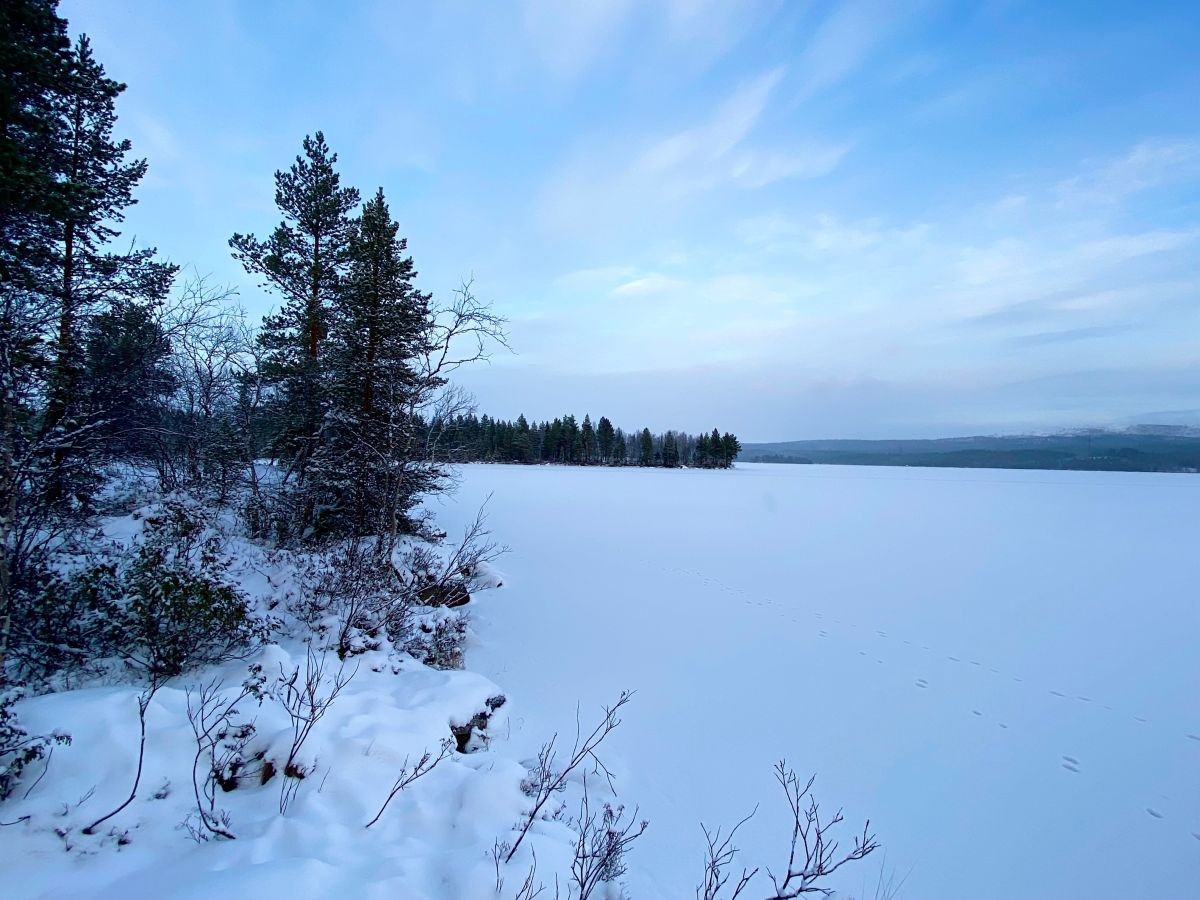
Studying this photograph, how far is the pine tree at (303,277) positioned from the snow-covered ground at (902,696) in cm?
627

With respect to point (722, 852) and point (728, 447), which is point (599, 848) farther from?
point (728, 447)

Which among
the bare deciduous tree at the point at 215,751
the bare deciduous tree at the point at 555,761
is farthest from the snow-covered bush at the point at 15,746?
the bare deciduous tree at the point at 555,761

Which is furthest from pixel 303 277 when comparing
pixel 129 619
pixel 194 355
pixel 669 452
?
pixel 669 452

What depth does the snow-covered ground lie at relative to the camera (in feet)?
11.6

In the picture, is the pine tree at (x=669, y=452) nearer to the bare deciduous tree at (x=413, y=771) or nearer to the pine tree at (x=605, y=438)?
the pine tree at (x=605, y=438)

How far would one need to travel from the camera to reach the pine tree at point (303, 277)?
38.0 ft

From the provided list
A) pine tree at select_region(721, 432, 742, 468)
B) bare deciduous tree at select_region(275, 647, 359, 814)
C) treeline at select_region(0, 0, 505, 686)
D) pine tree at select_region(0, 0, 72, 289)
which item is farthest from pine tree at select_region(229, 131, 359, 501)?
pine tree at select_region(721, 432, 742, 468)

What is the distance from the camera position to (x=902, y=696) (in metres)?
5.62

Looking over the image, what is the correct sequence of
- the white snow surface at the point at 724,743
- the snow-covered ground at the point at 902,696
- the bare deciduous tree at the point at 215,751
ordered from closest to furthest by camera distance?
the white snow surface at the point at 724,743 → the bare deciduous tree at the point at 215,751 → the snow-covered ground at the point at 902,696

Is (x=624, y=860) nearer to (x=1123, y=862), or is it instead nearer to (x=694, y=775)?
(x=694, y=775)

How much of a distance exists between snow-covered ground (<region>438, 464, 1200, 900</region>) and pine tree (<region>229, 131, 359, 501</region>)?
6.27 m

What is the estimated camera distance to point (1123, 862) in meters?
3.39

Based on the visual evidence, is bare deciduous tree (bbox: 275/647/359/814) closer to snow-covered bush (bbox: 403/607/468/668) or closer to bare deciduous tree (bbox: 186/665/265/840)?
bare deciduous tree (bbox: 186/665/265/840)

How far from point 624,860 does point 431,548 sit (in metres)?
7.36
